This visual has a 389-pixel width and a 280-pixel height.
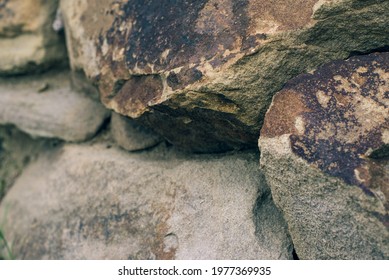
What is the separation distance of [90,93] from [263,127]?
2.86 feet

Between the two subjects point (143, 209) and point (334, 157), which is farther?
point (143, 209)

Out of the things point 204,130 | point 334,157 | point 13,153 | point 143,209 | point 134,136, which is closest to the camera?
point 334,157

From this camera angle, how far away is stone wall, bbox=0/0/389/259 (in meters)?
1.13

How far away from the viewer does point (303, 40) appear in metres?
1.20

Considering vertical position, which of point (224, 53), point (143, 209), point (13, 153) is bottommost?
point (13, 153)

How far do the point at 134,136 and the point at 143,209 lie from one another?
0.27m

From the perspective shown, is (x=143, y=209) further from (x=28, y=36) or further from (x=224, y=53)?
(x=28, y=36)

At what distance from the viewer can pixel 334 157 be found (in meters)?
1.12

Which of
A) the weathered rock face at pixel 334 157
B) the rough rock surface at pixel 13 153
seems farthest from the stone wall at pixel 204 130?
the rough rock surface at pixel 13 153

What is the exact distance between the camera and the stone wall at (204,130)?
44.6 inches

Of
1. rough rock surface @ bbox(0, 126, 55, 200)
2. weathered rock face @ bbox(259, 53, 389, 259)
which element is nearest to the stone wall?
weathered rock face @ bbox(259, 53, 389, 259)

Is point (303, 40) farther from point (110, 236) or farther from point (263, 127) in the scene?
point (110, 236)

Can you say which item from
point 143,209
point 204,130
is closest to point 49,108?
point 143,209

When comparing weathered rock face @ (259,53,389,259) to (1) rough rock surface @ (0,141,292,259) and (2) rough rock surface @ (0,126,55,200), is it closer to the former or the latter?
(1) rough rock surface @ (0,141,292,259)
